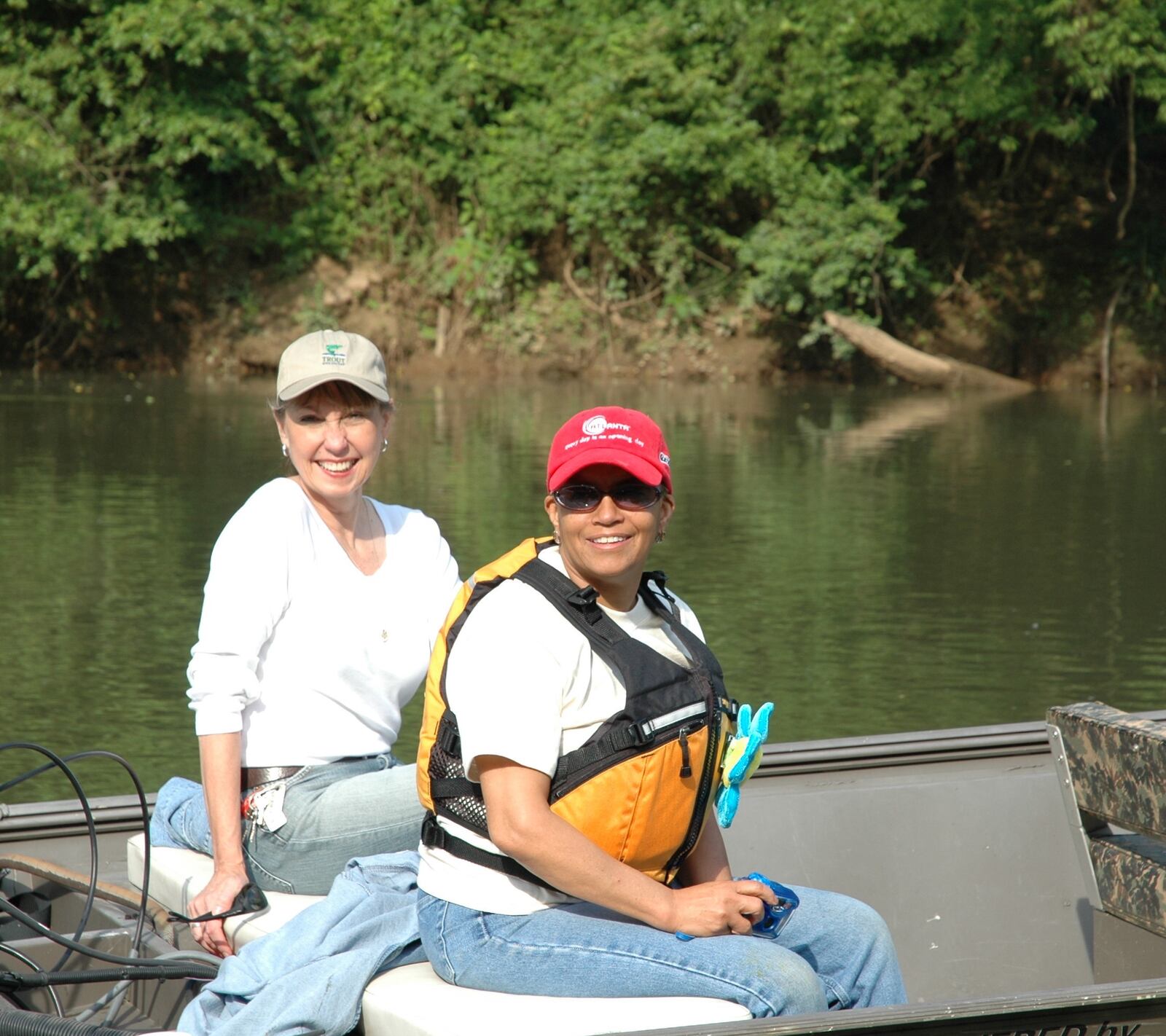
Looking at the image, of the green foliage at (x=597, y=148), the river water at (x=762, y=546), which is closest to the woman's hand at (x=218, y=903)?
the river water at (x=762, y=546)

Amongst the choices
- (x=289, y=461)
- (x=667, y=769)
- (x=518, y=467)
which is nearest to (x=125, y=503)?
(x=518, y=467)

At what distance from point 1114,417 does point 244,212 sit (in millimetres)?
11259

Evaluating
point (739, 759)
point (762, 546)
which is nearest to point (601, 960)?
point (739, 759)

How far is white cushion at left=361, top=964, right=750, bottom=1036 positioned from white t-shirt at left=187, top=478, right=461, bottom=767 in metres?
0.65

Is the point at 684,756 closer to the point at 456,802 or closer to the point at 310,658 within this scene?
the point at 456,802

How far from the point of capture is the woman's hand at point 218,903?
2559mm

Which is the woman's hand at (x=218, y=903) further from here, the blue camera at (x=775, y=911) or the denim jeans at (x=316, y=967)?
the blue camera at (x=775, y=911)

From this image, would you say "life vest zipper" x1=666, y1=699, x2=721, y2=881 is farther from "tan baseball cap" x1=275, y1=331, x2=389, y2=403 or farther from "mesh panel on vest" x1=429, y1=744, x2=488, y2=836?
"tan baseball cap" x1=275, y1=331, x2=389, y2=403

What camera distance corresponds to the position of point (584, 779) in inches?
82.1

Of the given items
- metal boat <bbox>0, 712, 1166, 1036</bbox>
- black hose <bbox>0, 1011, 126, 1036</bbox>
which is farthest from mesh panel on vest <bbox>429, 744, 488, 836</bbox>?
metal boat <bbox>0, 712, 1166, 1036</bbox>

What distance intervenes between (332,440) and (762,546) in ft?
23.7

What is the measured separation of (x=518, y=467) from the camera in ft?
40.8

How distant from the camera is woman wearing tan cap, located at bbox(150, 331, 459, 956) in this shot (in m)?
2.63

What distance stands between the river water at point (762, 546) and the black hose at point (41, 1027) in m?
0.81
